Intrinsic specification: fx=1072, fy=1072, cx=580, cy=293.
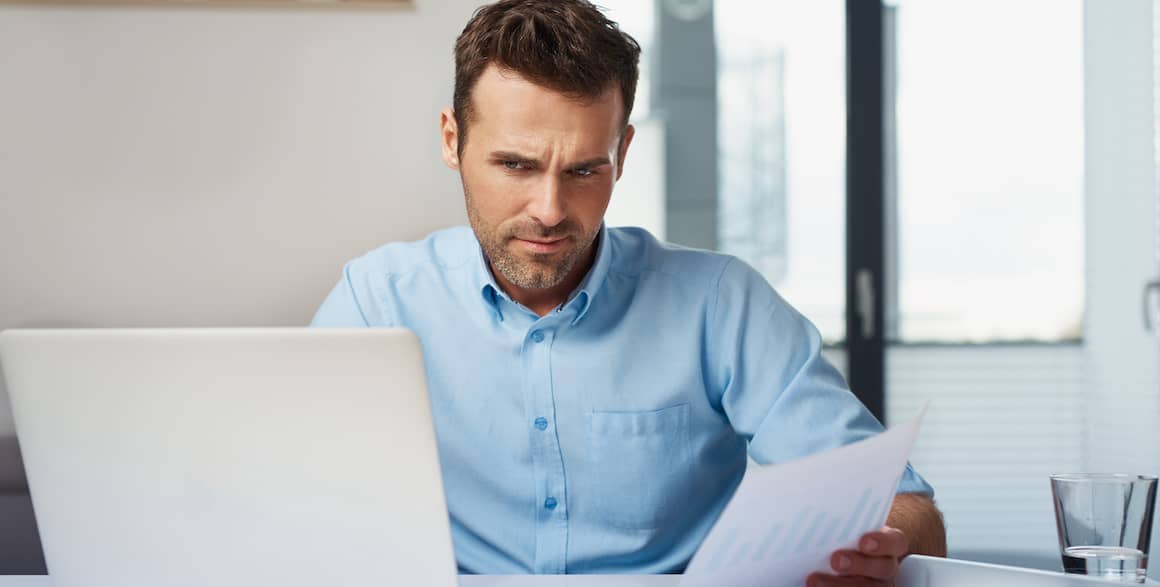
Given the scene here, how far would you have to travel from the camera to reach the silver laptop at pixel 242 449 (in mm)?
765

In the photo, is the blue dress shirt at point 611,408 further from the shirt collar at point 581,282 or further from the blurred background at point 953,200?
the blurred background at point 953,200

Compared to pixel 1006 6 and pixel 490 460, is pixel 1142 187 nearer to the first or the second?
pixel 1006 6

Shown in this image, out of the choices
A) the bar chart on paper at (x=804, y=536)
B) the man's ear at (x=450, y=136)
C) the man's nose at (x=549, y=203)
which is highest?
the man's ear at (x=450, y=136)

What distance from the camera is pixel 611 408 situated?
4.66 feet

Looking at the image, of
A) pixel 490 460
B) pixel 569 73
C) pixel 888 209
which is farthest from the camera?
pixel 888 209

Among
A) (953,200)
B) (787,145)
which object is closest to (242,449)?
(787,145)

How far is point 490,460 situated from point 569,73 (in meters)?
0.52

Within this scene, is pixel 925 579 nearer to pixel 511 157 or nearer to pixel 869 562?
pixel 869 562

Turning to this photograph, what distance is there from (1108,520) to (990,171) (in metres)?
2.67

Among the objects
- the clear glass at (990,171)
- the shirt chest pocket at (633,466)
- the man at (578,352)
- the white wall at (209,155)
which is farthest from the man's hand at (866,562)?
the clear glass at (990,171)

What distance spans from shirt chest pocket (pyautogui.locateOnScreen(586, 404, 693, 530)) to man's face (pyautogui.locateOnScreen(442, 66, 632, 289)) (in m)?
0.21

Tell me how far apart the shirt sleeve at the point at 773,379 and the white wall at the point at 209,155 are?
3.26ft

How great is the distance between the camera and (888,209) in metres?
3.34

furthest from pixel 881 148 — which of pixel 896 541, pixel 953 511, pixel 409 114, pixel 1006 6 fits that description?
pixel 896 541
